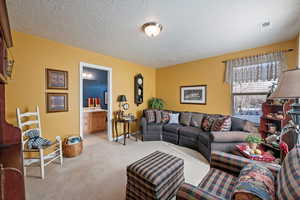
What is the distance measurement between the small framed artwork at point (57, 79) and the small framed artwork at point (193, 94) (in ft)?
11.0

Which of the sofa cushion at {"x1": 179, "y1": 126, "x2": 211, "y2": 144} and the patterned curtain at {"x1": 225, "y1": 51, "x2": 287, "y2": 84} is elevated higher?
the patterned curtain at {"x1": 225, "y1": 51, "x2": 287, "y2": 84}

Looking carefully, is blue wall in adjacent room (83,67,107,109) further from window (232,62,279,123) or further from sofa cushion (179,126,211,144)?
window (232,62,279,123)

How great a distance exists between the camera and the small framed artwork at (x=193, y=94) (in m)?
3.75

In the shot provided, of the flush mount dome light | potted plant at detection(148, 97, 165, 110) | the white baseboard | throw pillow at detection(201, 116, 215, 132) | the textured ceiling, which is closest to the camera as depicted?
the textured ceiling

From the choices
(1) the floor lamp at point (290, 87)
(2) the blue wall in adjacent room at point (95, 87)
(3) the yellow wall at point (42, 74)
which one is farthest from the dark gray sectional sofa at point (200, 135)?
(2) the blue wall in adjacent room at point (95, 87)

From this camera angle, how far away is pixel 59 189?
1697 mm

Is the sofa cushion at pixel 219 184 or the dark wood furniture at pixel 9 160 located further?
the sofa cushion at pixel 219 184

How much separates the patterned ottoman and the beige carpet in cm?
41

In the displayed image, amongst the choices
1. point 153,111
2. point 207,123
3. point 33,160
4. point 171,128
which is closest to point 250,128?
point 207,123

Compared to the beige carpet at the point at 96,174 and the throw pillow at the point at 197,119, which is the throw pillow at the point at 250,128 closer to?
the throw pillow at the point at 197,119

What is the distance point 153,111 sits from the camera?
3.99m

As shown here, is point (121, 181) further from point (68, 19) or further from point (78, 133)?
point (68, 19)

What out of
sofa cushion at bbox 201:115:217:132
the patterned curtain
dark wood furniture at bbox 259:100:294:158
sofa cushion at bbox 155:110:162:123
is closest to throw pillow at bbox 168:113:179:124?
sofa cushion at bbox 155:110:162:123

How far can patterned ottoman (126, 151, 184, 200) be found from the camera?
4.16ft
